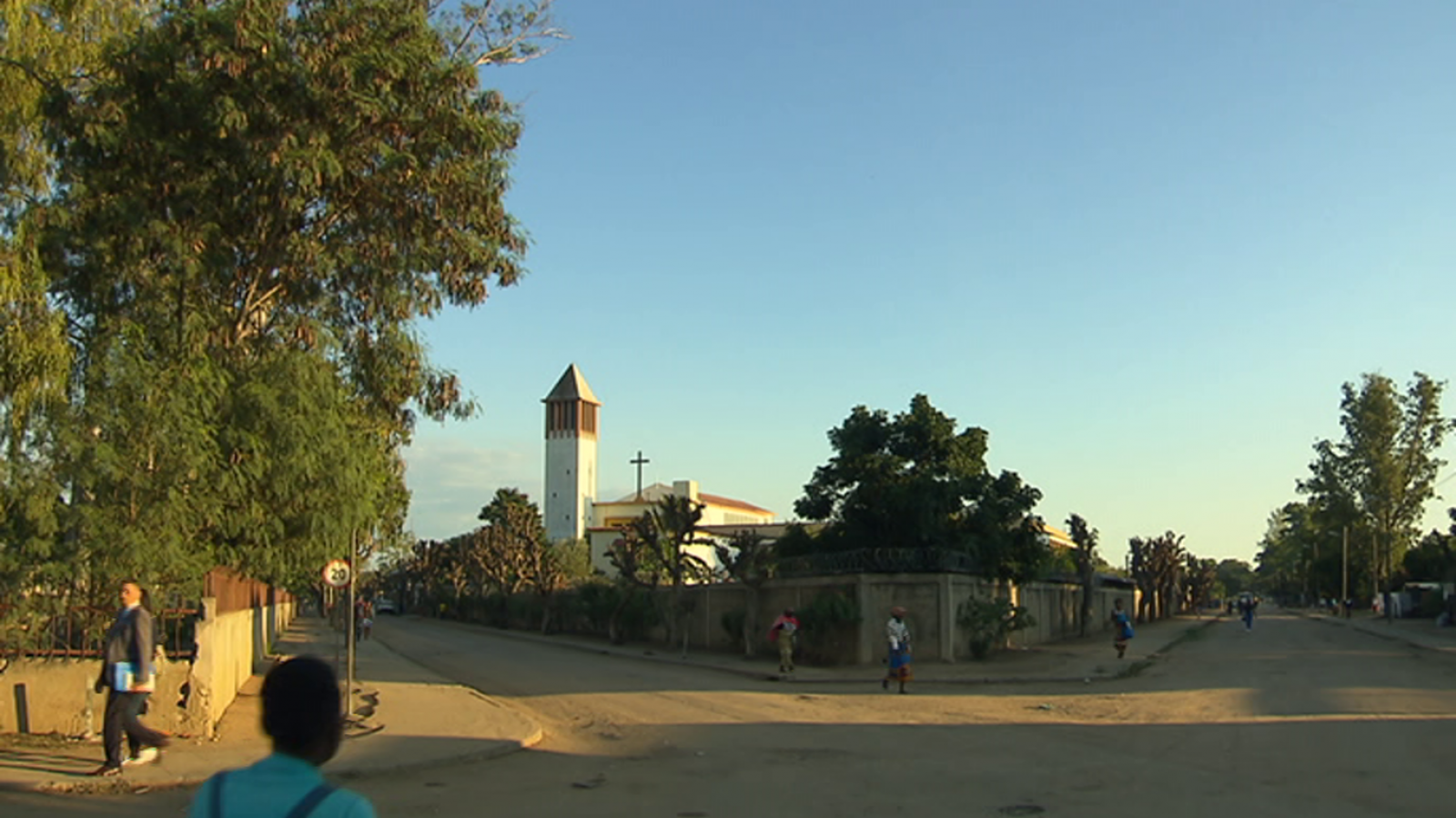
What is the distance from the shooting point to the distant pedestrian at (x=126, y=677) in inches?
469

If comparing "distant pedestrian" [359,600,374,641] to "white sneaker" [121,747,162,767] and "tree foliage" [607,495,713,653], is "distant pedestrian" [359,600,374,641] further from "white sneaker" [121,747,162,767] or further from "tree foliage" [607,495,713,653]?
"white sneaker" [121,747,162,767]

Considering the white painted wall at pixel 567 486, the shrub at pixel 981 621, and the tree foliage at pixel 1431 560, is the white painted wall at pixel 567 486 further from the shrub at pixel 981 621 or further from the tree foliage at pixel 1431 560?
the shrub at pixel 981 621

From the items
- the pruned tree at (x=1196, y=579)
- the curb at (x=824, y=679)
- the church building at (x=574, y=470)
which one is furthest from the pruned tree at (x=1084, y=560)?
the church building at (x=574, y=470)

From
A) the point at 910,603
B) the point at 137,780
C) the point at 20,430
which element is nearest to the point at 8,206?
the point at 20,430

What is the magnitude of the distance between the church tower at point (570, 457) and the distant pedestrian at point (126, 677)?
109134 millimetres

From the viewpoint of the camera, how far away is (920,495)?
33375mm

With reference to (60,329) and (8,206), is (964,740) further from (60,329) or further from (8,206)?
(8,206)

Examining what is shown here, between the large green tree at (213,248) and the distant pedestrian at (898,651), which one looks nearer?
the large green tree at (213,248)

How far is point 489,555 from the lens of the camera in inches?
2731

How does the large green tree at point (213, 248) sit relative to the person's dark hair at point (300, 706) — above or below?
above

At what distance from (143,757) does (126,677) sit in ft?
4.69

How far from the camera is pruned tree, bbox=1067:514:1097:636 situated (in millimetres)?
49906

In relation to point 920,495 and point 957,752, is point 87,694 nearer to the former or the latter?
point 957,752

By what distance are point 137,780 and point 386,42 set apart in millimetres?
10085
